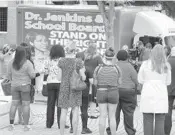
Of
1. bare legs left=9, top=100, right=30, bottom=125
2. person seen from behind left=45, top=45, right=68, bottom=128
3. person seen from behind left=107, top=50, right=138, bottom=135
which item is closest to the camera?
person seen from behind left=107, top=50, right=138, bottom=135

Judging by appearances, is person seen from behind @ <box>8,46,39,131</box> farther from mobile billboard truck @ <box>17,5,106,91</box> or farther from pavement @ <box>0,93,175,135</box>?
mobile billboard truck @ <box>17,5,106,91</box>

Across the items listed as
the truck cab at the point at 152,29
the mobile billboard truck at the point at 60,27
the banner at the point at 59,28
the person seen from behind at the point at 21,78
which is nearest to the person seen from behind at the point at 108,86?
the person seen from behind at the point at 21,78

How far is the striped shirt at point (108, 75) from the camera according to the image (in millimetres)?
8844

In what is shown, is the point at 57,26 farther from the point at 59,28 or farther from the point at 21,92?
the point at 21,92

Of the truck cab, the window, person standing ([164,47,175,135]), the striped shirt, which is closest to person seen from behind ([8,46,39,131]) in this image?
the striped shirt

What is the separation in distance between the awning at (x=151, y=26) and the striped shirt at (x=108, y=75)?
992 cm

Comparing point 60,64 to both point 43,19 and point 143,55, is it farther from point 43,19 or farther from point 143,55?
point 43,19

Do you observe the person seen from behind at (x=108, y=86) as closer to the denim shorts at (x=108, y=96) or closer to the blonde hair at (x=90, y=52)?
the denim shorts at (x=108, y=96)

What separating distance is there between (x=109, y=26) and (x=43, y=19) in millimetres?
2224

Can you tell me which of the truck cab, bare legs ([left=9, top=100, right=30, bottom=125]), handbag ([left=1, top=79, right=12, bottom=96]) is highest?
the truck cab

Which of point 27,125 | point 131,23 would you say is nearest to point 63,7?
point 131,23

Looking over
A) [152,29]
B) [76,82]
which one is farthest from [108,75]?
[152,29]

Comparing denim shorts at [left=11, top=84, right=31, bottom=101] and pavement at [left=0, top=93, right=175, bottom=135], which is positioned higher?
denim shorts at [left=11, top=84, right=31, bottom=101]

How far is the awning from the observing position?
1862 centimetres
